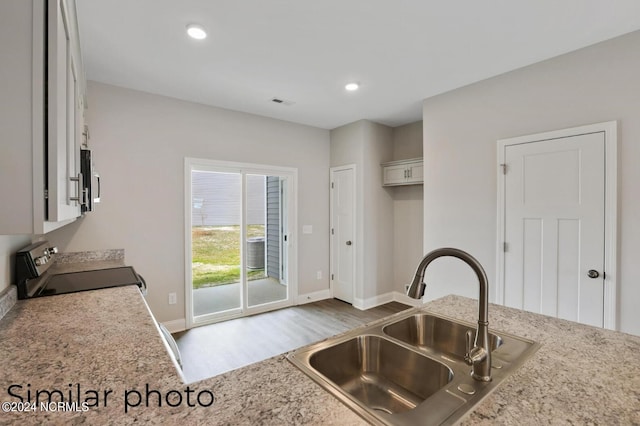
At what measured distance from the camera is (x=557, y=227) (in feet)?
8.44

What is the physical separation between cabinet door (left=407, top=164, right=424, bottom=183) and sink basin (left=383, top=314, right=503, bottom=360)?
115 inches

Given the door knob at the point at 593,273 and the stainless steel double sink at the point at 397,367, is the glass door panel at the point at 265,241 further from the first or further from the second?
the door knob at the point at 593,273

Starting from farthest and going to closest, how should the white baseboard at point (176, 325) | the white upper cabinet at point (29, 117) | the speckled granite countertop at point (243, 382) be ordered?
the white baseboard at point (176, 325) < the white upper cabinet at point (29, 117) < the speckled granite countertop at point (243, 382)

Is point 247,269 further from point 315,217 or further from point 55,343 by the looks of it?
point 55,343

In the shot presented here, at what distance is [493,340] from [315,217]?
3.63 metres

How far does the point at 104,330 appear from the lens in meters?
1.26

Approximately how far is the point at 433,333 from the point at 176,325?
3.16 metres

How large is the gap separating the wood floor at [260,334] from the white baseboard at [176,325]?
85mm

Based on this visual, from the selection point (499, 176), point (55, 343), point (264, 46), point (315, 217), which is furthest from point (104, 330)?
point (315, 217)

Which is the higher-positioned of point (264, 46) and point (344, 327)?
point (264, 46)

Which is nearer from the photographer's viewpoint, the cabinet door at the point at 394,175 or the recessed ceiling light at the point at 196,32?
the recessed ceiling light at the point at 196,32

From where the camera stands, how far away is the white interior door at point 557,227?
2.37 meters

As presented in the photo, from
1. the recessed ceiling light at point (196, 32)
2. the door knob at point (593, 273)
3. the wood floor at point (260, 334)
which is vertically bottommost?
the wood floor at point (260, 334)

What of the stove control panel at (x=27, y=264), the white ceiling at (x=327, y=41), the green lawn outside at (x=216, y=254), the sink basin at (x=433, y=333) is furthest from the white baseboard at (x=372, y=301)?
the stove control panel at (x=27, y=264)
